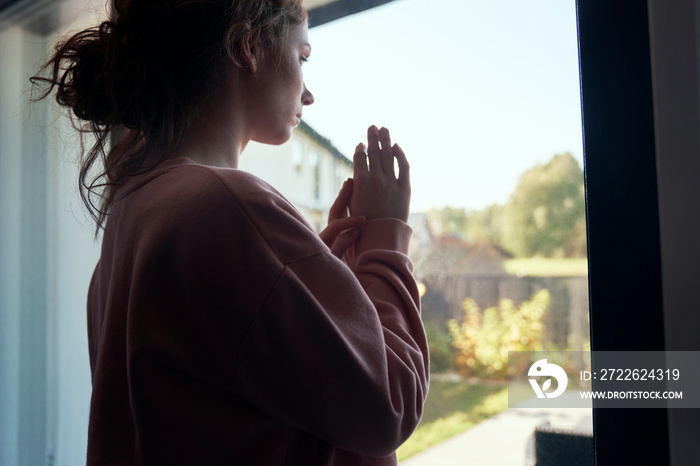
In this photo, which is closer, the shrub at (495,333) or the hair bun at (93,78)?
the hair bun at (93,78)

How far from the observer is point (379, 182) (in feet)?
2.34

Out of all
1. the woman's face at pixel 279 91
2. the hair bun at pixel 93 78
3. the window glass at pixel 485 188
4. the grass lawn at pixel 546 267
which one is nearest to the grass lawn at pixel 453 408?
the window glass at pixel 485 188

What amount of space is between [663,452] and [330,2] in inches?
37.7

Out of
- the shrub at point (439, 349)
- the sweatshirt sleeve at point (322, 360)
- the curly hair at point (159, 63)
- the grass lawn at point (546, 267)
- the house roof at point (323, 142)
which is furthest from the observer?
the house roof at point (323, 142)

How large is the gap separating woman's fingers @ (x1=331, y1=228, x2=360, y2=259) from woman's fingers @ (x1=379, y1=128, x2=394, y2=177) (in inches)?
4.1

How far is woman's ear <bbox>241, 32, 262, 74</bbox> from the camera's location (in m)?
0.63

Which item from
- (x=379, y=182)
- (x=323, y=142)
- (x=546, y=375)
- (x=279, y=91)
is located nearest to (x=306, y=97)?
(x=279, y=91)

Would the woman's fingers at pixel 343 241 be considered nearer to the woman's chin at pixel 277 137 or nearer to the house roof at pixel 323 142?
the woman's chin at pixel 277 137

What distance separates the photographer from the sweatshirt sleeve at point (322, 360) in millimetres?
475

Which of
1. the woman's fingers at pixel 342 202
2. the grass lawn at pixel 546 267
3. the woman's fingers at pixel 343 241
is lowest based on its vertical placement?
the grass lawn at pixel 546 267

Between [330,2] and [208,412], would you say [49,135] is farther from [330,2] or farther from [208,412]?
[208,412]

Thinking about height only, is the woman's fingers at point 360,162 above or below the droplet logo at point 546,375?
above

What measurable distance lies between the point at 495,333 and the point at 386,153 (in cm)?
34

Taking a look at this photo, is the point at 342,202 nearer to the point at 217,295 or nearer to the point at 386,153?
the point at 386,153
